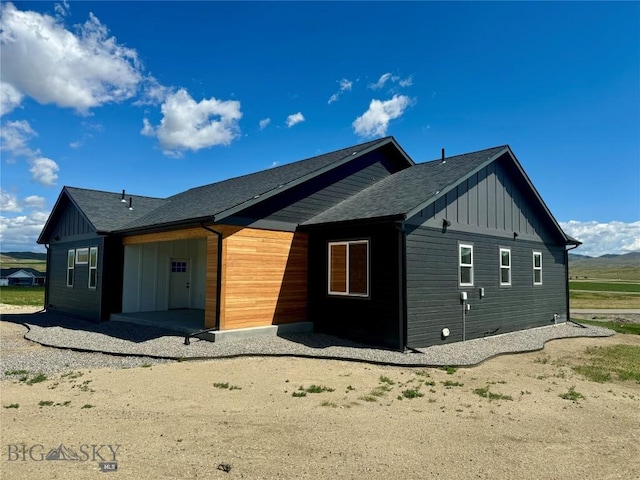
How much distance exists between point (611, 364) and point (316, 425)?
7405 mm

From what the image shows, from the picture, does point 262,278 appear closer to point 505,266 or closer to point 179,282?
point 179,282

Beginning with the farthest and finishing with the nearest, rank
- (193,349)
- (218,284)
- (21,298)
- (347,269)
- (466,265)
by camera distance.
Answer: (21,298), (466,265), (347,269), (218,284), (193,349)

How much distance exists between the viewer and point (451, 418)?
5324 millimetres

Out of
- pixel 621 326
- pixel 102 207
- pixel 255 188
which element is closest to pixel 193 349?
pixel 255 188

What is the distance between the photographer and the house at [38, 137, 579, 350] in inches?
403

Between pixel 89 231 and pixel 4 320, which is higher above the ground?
pixel 89 231

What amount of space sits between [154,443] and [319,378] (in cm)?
343

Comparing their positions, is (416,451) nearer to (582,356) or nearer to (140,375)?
(140,375)

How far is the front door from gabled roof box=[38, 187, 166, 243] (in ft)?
8.08

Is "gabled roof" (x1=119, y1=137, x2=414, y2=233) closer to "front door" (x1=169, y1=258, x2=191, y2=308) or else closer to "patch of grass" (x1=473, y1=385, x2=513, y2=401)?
"front door" (x1=169, y1=258, x2=191, y2=308)


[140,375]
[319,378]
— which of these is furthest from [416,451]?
[140,375]

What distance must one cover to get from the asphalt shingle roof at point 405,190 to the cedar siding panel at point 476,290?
0.86m

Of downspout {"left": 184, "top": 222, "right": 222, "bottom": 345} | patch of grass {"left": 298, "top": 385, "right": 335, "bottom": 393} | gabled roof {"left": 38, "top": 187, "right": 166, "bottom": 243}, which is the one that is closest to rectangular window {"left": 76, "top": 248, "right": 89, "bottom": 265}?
gabled roof {"left": 38, "top": 187, "right": 166, "bottom": 243}

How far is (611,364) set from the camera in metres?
8.91
